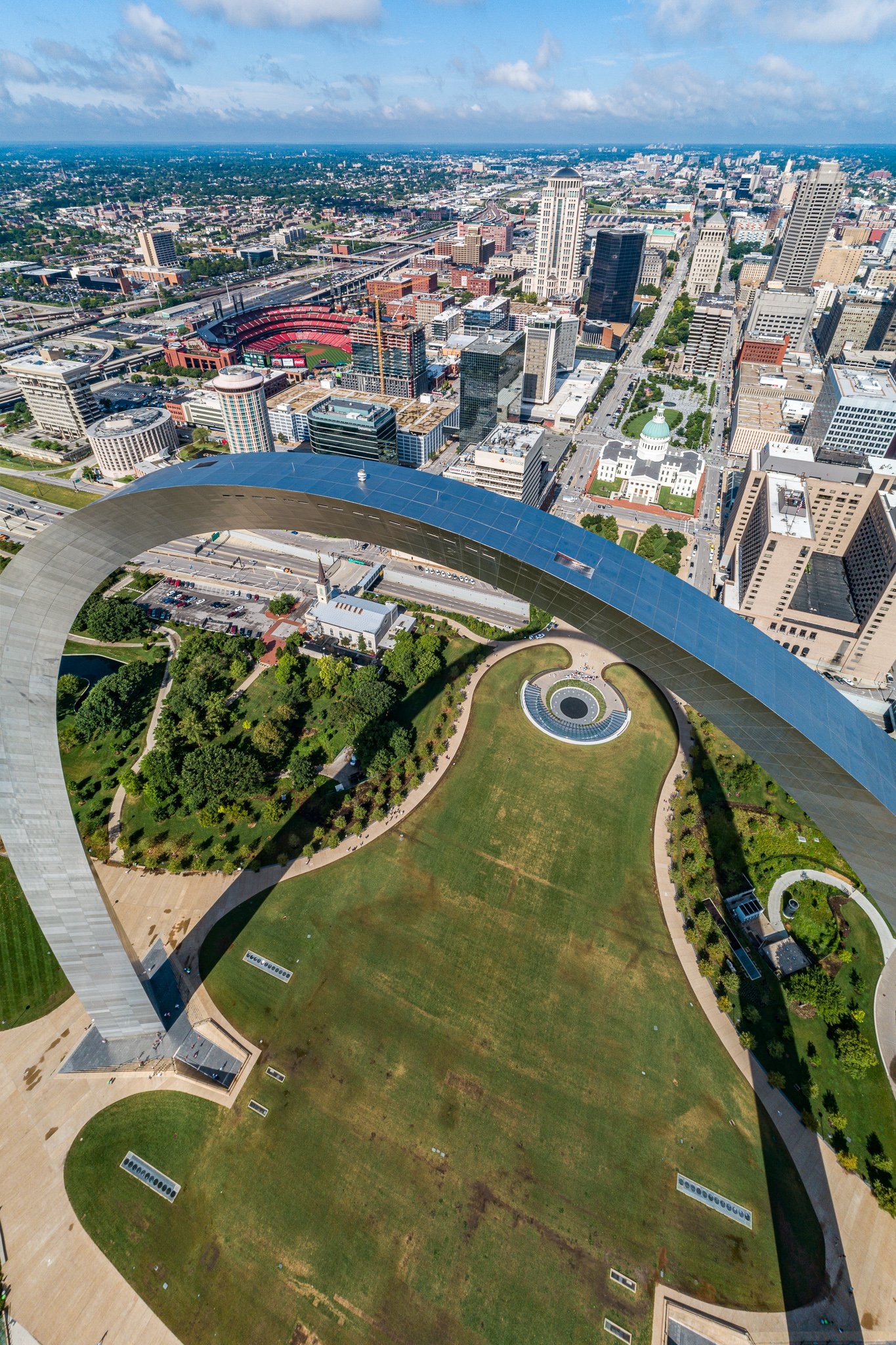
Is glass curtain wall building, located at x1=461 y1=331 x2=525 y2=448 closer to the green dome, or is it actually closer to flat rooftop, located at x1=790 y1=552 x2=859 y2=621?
the green dome

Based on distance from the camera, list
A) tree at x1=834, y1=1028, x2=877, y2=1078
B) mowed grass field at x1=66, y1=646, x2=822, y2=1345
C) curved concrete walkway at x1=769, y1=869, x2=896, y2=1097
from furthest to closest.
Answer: curved concrete walkway at x1=769, y1=869, x2=896, y2=1097
tree at x1=834, y1=1028, x2=877, y2=1078
mowed grass field at x1=66, y1=646, x2=822, y2=1345

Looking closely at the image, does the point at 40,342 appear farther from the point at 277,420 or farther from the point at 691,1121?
the point at 691,1121

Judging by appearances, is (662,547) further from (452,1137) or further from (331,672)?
(452,1137)

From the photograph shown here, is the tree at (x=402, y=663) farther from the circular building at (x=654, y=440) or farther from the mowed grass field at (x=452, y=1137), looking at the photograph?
the circular building at (x=654, y=440)

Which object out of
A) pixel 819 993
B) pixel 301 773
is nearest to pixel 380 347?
pixel 301 773

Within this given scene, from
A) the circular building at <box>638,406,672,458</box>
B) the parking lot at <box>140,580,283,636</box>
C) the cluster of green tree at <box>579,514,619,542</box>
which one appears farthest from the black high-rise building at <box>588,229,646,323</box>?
the parking lot at <box>140,580,283,636</box>

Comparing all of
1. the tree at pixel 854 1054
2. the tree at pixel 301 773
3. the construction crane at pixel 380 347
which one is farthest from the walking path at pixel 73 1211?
the construction crane at pixel 380 347
